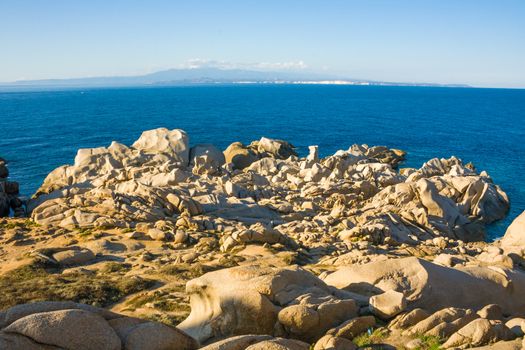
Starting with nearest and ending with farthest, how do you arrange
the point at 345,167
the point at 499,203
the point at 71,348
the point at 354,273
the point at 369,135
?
the point at 71,348 < the point at 354,273 < the point at 499,203 < the point at 345,167 < the point at 369,135

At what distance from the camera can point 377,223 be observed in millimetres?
38312

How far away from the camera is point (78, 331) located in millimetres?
12070

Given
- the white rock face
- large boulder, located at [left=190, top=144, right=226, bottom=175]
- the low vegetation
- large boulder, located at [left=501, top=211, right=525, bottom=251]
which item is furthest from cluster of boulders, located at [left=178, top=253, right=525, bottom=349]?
the white rock face

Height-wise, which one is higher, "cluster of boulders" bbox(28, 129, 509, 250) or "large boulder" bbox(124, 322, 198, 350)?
"large boulder" bbox(124, 322, 198, 350)

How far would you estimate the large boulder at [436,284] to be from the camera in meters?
19.4

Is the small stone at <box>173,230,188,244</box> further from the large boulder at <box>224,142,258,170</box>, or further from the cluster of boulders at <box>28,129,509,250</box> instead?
the large boulder at <box>224,142,258,170</box>

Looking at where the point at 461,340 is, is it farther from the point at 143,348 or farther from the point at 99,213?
the point at 99,213

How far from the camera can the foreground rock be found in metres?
11.5

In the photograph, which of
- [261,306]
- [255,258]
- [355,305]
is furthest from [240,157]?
[261,306]

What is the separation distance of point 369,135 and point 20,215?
303ft

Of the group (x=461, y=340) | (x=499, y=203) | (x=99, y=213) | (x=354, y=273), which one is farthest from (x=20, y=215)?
(x=499, y=203)

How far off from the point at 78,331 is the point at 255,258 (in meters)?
18.6

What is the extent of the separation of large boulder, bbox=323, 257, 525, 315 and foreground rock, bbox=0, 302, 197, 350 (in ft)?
31.6

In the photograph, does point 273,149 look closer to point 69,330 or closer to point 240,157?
point 240,157
